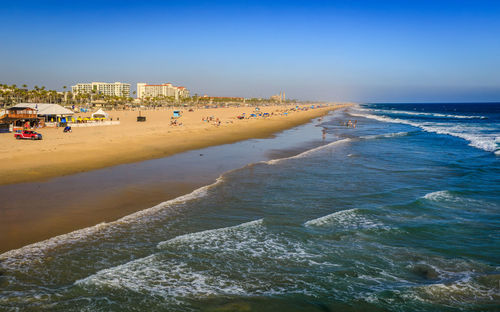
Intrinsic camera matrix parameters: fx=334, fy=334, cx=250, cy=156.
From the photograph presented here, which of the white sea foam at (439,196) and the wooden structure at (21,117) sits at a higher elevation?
the wooden structure at (21,117)

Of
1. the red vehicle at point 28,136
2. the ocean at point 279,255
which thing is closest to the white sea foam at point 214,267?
the ocean at point 279,255

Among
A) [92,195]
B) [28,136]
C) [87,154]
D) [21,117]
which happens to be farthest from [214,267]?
[21,117]

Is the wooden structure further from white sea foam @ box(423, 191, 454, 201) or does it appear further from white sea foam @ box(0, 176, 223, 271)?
white sea foam @ box(423, 191, 454, 201)

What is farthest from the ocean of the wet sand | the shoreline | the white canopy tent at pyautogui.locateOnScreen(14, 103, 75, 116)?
the white canopy tent at pyautogui.locateOnScreen(14, 103, 75, 116)

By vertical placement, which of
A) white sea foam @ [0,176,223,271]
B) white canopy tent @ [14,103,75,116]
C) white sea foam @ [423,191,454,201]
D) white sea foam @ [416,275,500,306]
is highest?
white canopy tent @ [14,103,75,116]

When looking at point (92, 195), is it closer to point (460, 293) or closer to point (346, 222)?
point (346, 222)

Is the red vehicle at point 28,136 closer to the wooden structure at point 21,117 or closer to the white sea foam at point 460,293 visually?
the wooden structure at point 21,117
